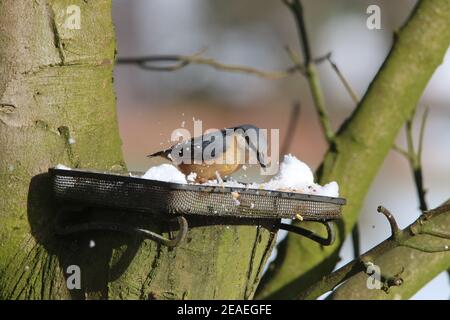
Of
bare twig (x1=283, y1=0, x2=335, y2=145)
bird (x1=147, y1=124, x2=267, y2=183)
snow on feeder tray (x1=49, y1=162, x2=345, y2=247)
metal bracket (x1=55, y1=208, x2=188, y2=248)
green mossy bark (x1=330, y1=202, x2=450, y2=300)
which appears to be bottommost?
metal bracket (x1=55, y1=208, x2=188, y2=248)

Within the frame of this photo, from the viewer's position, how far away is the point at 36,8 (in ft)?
4.77

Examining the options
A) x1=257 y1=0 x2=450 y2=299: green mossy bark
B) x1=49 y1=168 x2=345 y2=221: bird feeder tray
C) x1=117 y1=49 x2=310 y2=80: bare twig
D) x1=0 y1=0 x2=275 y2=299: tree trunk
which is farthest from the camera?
x1=117 y1=49 x2=310 y2=80: bare twig

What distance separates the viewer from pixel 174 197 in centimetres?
125

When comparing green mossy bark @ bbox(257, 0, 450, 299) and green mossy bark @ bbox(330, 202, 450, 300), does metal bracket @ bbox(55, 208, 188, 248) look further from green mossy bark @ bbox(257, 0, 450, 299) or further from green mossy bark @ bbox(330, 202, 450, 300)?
green mossy bark @ bbox(257, 0, 450, 299)

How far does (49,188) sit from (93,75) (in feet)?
0.80

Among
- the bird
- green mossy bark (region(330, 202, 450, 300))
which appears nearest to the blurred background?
green mossy bark (region(330, 202, 450, 300))

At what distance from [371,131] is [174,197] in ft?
3.05

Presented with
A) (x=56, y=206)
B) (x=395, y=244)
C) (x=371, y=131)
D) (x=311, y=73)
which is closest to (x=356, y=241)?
(x=371, y=131)

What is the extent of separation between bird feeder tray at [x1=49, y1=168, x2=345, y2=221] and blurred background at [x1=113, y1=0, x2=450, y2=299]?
8.50m

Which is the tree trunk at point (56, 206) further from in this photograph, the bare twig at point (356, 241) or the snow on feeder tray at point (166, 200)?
the bare twig at point (356, 241)

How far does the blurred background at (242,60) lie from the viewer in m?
11.1

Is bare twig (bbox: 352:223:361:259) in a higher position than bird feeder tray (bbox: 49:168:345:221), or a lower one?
higher

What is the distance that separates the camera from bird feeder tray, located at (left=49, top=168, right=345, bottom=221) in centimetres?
126

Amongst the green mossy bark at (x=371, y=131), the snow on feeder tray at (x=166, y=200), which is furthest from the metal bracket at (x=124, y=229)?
the green mossy bark at (x=371, y=131)
